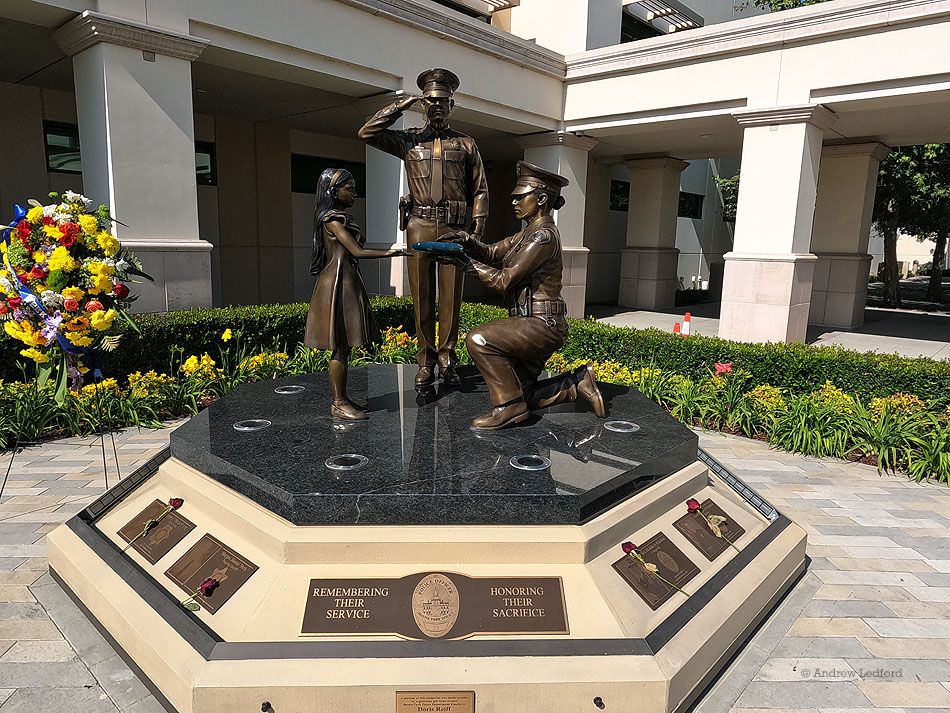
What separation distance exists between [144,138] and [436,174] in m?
5.07

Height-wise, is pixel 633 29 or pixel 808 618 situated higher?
pixel 633 29

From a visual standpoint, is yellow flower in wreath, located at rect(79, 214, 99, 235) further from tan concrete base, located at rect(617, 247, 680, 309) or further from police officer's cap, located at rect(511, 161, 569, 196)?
tan concrete base, located at rect(617, 247, 680, 309)

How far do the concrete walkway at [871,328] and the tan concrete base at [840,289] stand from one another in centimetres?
42

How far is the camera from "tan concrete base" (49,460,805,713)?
2594mm

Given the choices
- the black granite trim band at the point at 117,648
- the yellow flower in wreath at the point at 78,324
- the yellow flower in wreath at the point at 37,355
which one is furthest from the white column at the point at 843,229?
the black granite trim band at the point at 117,648

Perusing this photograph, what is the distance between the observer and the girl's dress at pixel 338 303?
4.27 metres

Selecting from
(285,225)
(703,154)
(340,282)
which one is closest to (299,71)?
(285,225)

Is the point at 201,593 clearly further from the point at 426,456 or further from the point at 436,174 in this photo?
the point at 436,174

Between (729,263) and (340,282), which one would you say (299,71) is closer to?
(340,282)

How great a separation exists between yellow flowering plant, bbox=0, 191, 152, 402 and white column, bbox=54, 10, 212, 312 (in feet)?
8.89

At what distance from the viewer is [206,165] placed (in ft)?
47.0

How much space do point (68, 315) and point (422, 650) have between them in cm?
412

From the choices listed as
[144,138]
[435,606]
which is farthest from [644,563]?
[144,138]

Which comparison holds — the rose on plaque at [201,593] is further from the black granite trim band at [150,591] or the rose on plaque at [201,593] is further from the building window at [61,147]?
the building window at [61,147]
